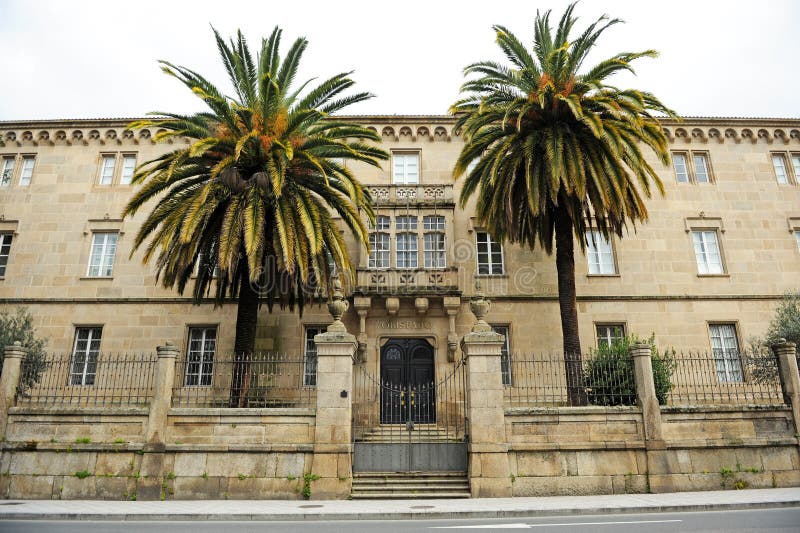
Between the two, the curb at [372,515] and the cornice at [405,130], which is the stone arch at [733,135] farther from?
the curb at [372,515]

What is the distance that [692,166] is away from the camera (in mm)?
22281

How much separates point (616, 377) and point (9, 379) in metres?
15.4

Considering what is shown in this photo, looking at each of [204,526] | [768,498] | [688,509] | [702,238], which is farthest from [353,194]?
[702,238]

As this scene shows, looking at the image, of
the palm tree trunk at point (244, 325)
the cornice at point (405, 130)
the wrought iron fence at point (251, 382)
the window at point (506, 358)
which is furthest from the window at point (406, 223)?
the palm tree trunk at point (244, 325)

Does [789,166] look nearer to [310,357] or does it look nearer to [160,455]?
[310,357]

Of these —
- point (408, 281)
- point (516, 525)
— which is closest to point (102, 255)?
point (408, 281)

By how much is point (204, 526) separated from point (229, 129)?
36.2ft

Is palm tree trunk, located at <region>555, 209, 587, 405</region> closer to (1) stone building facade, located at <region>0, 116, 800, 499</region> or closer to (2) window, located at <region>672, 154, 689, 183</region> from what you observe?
(1) stone building facade, located at <region>0, 116, 800, 499</region>

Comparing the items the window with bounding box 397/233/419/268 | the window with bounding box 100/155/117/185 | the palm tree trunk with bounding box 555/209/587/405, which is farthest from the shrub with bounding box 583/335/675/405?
the window with bounding box 100/155/117/185

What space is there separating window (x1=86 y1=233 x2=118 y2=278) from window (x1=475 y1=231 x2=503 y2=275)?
1436cm

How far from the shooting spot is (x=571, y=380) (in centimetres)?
1492

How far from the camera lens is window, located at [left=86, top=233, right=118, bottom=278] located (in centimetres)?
2098

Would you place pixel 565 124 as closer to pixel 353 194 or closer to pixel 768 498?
pixel 353 194

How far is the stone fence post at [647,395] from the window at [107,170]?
20.7 m
